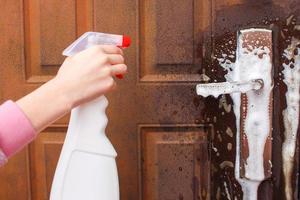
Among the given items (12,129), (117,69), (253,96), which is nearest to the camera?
(12,129)

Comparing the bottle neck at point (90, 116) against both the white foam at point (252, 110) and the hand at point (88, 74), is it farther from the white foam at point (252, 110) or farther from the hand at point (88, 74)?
the white foam at point (252, 110)

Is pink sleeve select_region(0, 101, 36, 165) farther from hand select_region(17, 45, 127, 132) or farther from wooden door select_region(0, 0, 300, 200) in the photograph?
wooden door select_region(0, 0, 300, 200)

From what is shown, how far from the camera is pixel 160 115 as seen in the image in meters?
1.09

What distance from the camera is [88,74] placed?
839mm

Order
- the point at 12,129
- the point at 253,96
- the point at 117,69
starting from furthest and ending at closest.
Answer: the point at 253,96
the point at 117,69
the point at 12,129

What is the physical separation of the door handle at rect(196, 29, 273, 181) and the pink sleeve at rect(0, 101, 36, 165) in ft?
1.41

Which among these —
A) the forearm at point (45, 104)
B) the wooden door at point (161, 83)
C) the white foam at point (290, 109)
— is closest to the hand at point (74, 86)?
the forearm at point (45, 104)

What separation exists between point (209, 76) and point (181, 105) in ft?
0.30

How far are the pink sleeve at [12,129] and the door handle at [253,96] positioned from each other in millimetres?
430

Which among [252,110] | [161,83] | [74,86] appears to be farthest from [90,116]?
[252,110]

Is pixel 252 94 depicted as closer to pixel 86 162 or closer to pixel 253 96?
pixel 253 96

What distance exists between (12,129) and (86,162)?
18 centimetres

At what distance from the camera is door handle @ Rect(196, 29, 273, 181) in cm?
103

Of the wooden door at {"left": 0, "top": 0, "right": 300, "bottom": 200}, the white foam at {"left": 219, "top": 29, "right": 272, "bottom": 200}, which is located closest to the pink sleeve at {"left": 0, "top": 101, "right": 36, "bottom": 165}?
the wooden door at {"left": 0, "top": 0, "right": 300, "bottom": 200}
